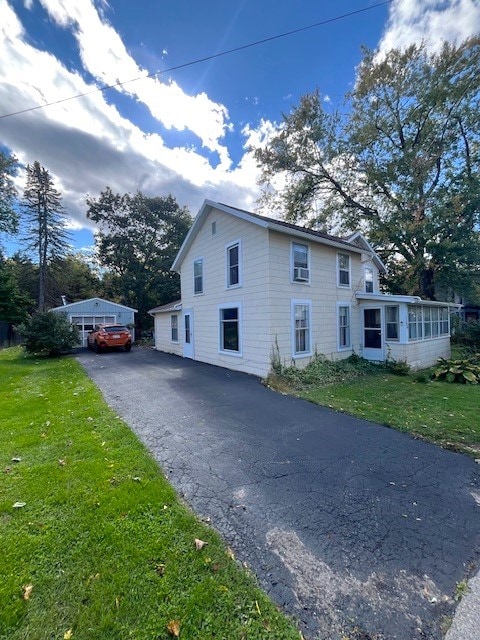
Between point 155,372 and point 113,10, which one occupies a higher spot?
point 113,10

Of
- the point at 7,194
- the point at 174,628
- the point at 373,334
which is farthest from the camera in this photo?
the point at 7,194

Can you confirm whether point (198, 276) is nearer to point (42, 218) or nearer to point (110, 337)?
point (110, 337)

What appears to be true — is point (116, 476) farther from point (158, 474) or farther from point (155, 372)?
point (155, 372)

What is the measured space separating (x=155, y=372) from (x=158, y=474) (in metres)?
7.04

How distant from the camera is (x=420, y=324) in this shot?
1242cm

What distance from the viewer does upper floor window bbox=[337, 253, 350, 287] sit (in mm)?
11771

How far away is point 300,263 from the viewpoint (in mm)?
10109

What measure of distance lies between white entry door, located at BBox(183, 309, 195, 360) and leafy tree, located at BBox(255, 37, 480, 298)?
13.0m

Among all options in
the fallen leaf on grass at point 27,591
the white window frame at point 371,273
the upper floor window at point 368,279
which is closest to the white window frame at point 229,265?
the white window frame at point 371,273

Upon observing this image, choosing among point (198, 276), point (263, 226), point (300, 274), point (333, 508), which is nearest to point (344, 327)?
point (300, 274)

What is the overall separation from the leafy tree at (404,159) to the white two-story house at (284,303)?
203 inches

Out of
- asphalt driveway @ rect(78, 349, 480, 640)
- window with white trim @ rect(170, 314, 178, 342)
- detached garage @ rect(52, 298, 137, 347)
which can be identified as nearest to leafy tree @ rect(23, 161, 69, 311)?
detached garage @ rect(52, 298, 137, 347)

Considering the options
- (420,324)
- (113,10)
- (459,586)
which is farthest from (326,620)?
(420,324)

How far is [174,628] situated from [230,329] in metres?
9.37
